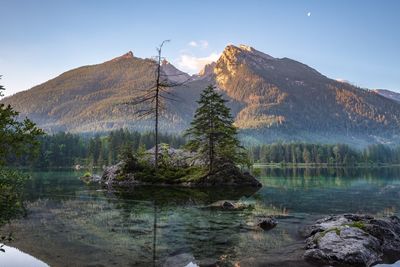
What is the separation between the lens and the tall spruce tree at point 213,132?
5397 centimetres

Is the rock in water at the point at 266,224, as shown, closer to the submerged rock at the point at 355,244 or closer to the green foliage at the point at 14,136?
the submerged rock at the point at 355,244

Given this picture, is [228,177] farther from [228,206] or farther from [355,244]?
[355,244]

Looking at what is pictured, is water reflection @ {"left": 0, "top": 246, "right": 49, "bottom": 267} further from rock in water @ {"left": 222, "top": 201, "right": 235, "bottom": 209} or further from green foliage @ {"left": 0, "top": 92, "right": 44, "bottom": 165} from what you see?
rock in water @ {"left": 222, "top": 201, "right": 235, "bottom": 209}

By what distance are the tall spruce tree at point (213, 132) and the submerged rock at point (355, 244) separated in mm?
34392

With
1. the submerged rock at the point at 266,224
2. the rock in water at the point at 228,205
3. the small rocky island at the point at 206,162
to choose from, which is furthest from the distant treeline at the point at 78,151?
the submerged rock at the point at 266,224

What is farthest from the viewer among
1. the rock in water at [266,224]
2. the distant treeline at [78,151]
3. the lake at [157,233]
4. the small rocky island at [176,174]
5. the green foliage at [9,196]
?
the distant treeline at [78,151]

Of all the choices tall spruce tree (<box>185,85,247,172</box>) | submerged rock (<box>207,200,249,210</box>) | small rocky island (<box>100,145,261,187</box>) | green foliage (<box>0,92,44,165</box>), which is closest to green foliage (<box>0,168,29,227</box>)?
green foliage (<box>0,92,44,165</box>)

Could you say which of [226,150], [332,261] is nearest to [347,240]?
[332,261]

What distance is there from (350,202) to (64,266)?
29149mm

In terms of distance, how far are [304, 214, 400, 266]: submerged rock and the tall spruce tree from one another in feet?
113

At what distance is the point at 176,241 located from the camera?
18062 mm

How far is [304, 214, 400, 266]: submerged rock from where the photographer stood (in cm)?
1484

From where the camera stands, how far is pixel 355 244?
51.1ft

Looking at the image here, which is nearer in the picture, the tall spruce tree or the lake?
the lake
